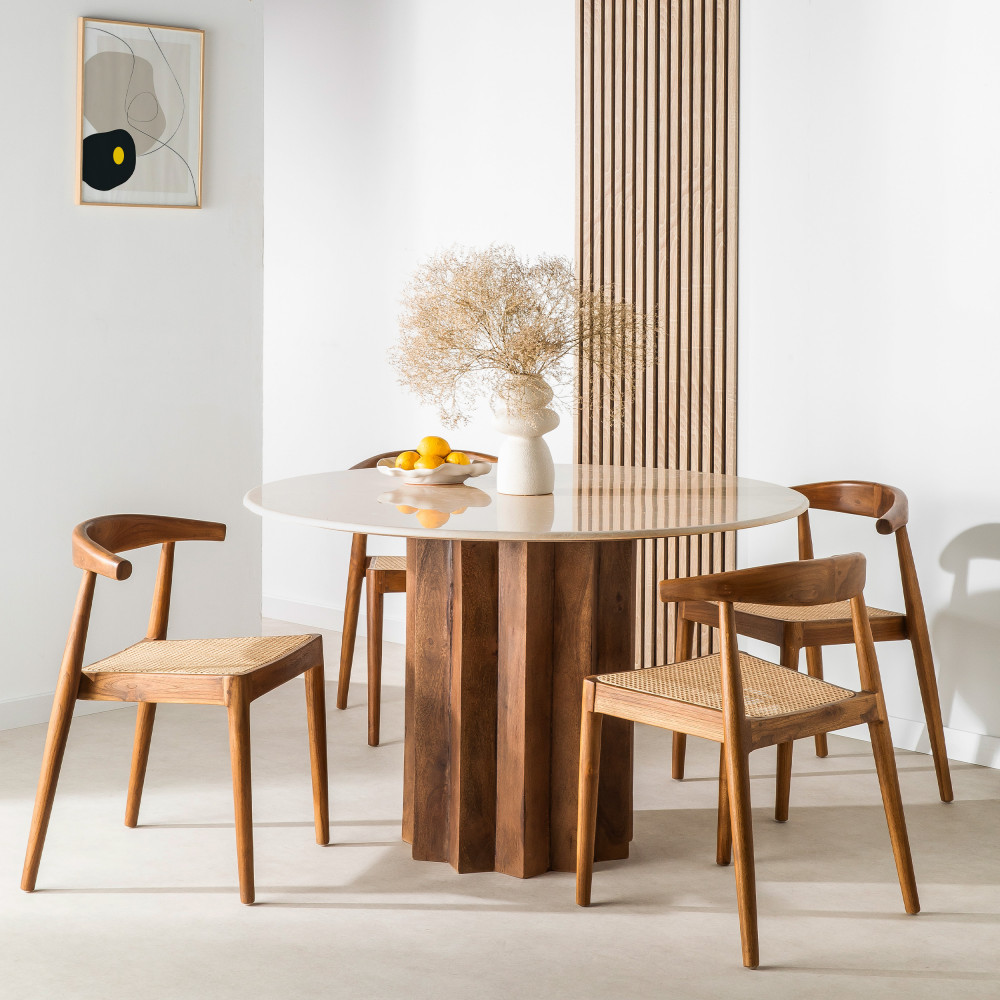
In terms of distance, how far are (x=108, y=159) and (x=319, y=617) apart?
2.20 metres

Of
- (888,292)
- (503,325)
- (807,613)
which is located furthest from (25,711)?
(888,292)

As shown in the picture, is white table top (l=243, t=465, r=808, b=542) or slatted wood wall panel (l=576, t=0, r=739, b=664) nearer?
white table top (l=243, t=465, r=808, b=542)

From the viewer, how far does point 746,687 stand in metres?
2.69

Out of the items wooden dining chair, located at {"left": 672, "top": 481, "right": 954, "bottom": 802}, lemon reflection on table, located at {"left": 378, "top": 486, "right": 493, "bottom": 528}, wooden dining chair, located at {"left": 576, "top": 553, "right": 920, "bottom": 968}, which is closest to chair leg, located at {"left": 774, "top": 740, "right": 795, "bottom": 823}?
wooden dining chair, located at {"left": 672, "top": 481, "right": 954, "bottom": 802}

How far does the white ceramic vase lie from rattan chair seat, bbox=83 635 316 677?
2.07ft

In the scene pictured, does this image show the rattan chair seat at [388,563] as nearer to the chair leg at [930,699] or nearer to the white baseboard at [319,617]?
the white baseboard at [319,617]

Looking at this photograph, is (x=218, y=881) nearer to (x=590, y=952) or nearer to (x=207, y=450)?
(x=590, y=952)

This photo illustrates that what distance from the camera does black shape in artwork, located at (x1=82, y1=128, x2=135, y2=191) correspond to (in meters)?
4.03

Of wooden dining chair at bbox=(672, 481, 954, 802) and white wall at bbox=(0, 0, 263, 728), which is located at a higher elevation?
white wall at bbox=(0, 0, 263, 728)

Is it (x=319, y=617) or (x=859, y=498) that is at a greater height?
(x=859, y=498)

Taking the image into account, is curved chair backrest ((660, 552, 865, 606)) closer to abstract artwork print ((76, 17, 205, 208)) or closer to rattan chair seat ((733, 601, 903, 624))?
rattan chair seat ((733, 601, 903, 624))

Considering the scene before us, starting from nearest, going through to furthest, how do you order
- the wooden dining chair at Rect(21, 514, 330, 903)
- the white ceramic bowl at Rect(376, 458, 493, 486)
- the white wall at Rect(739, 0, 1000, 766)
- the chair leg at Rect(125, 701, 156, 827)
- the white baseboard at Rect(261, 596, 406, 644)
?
the wooden dining chair at Rect(21, 514, 330, 903) → the chair leg at Rect(125, 701, 156, 827) → the white ceramic bowl at Rect(376, 458, 493, 486) → the white wall at Rect(739, 0, 1000, 766) → the white baseboard at Rect(261, 596, 406, 644)

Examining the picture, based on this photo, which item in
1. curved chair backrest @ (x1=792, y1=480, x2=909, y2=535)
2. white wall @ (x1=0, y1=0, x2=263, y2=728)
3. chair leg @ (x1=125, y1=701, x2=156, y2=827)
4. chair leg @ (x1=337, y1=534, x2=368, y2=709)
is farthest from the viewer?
chair leg @ (x1=337, y1=534, x2=368, y2=709)

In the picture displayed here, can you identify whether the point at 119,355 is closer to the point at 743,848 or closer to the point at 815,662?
the point at 815,662
